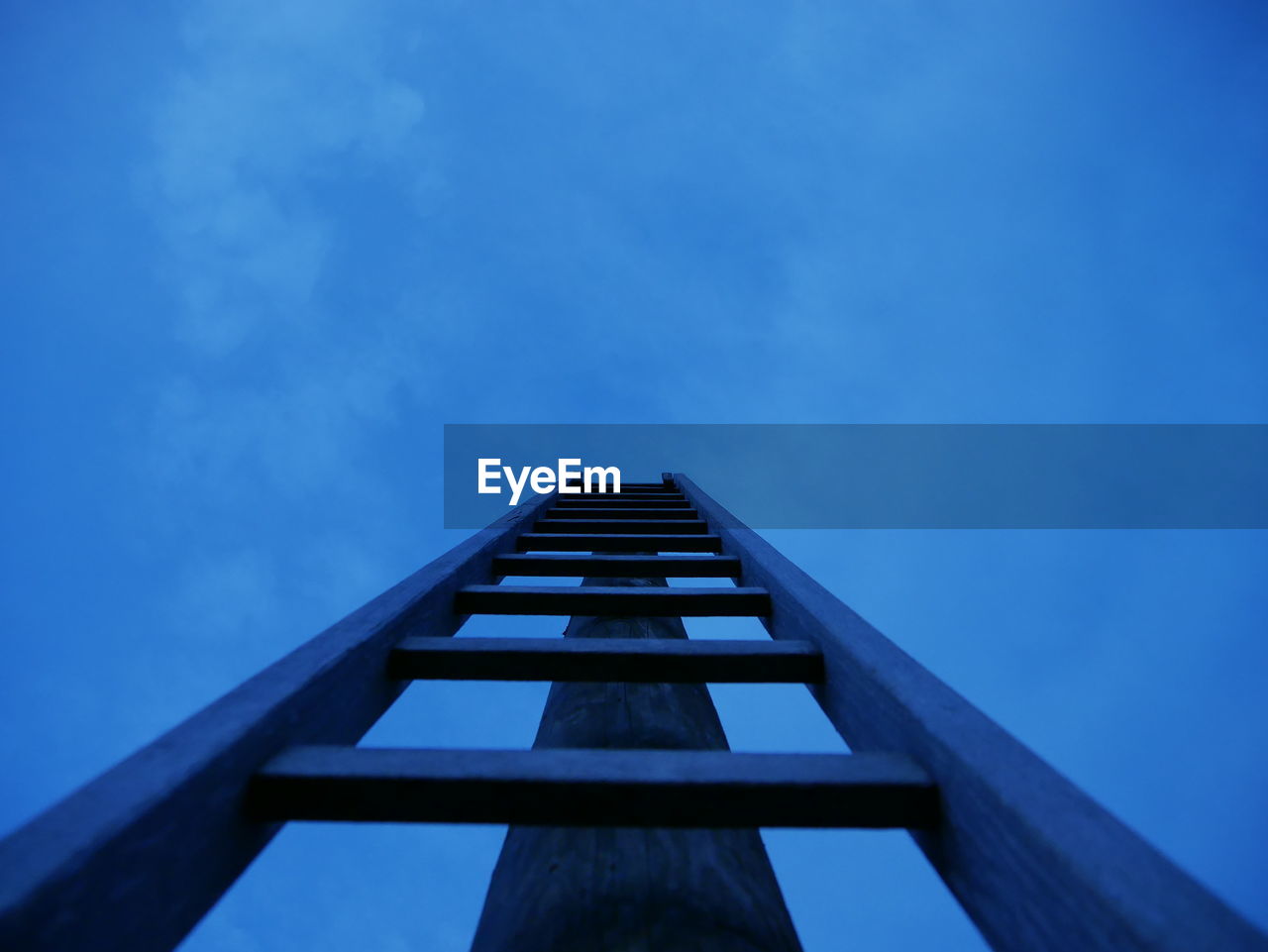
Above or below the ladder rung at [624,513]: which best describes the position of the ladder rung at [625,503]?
above

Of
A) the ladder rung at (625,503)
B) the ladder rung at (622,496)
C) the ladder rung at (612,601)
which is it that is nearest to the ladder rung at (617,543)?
the ladder rung at (612,601)

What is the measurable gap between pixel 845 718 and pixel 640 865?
25.6 inches

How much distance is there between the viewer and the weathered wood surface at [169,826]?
2.84ft

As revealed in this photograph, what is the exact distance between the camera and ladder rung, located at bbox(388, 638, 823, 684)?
1.89m

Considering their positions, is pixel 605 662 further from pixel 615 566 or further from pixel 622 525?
pixel 622 525

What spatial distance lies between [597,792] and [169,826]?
2.17ft

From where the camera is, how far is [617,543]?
3.76m

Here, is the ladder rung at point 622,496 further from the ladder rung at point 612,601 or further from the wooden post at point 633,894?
the wooden post at point 633,894

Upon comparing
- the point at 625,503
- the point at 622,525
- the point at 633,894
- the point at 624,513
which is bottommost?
the point at 633,894

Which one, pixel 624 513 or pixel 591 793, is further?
pixel 624 513

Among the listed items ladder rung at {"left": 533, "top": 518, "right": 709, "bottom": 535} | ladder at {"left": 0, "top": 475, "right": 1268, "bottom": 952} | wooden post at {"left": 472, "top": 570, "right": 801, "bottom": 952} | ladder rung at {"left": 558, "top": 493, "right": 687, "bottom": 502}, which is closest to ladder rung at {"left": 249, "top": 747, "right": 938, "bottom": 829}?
ladder at {"left": 0, "top": 475, "right": 1268, "bottom": 952}

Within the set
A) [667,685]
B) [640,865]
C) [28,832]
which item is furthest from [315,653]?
[667,685]

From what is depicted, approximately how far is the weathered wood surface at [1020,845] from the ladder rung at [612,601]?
2.67 feet

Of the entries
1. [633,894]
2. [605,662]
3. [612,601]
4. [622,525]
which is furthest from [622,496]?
[633,894]
